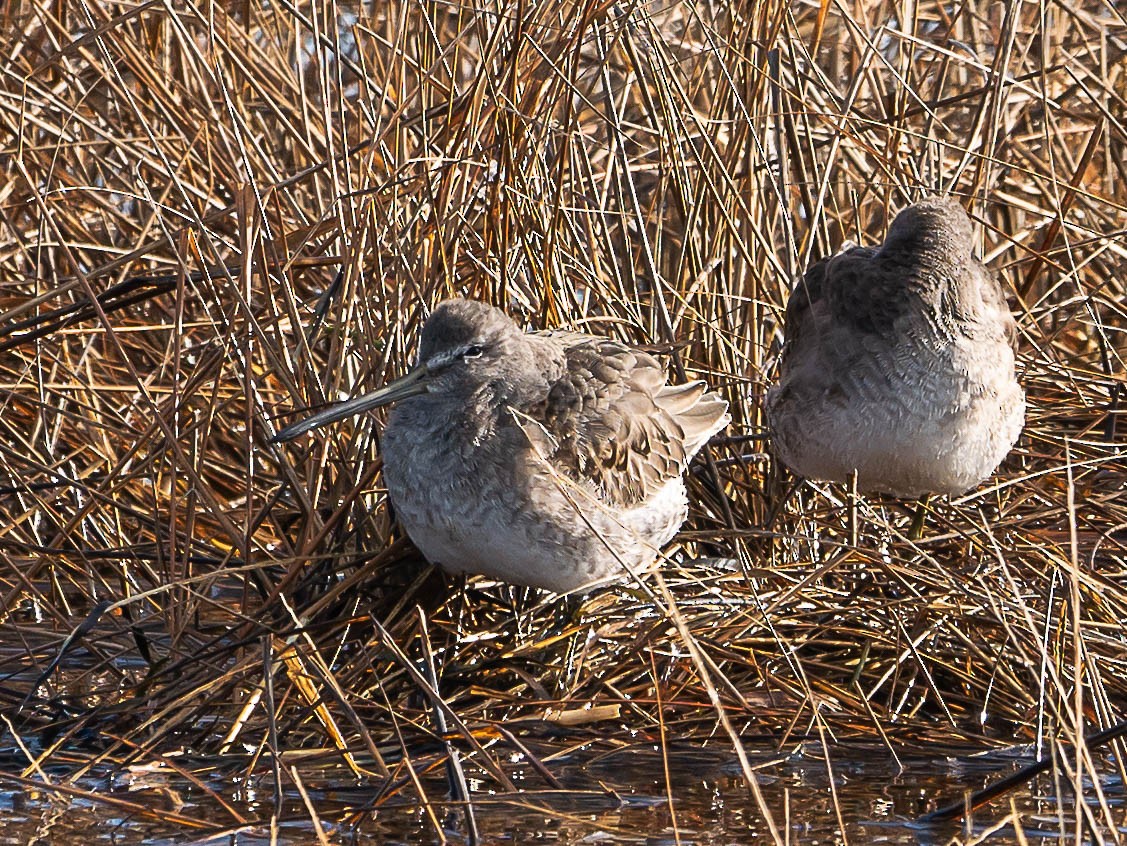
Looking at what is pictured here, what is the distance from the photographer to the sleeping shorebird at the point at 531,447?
12.7ft

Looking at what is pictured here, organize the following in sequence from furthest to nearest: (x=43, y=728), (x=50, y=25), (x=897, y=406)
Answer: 1. (x=50, y=25)
2. (x=897, y=406)
3. (x=43, y=728)

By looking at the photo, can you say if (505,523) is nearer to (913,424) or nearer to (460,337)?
(460,337)

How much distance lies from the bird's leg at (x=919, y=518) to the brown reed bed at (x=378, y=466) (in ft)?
0.19

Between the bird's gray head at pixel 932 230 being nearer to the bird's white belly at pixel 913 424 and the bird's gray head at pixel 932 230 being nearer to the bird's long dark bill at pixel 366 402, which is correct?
the bird's white belly at pixel 913 424

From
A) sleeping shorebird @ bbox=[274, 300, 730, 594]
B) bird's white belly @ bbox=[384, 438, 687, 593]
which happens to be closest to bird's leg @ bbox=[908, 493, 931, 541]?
sleeping shorebird @ bbox=[274, 300, 730, 594]

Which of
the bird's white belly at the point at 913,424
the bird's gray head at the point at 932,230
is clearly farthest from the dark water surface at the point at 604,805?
the bird's gray head at the point at 932,230

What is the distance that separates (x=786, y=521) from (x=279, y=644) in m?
1.62

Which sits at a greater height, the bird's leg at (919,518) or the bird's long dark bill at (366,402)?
the bird's long dark bill at (366,402)

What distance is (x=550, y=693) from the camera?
13.4 ft

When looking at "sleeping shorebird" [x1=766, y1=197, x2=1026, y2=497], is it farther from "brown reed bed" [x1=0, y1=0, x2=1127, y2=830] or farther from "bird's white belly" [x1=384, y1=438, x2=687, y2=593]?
"bird's white belly" [x1=384, y1=438, x2=687, y2=593]

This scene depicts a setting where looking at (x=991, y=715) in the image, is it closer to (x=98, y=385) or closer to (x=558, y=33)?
(x=558, y=33)

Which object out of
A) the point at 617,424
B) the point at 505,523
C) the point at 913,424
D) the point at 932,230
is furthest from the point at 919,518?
the point at 505,523

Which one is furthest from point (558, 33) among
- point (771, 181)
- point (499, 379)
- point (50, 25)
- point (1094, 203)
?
point (1094, 203)

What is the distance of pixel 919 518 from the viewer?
483 centimetres
